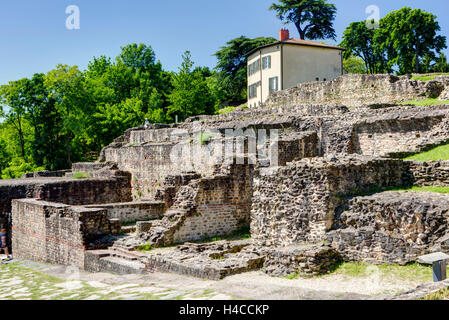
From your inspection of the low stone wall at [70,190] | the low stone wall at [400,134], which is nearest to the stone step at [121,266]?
the low stone wall at [400,134]

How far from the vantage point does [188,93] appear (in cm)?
4300

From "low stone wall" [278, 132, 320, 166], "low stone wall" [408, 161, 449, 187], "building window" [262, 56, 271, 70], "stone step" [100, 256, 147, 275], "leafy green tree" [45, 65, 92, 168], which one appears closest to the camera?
"low stone wall" [408, 161, 449, 187]

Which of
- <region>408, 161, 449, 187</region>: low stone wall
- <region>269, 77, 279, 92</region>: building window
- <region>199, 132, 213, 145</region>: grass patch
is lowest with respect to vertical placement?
<region>408, 161, 449, 187</region>: low stone wall

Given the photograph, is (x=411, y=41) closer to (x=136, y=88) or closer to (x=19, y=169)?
(x=136, y=88)

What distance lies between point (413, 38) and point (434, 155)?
36.0m

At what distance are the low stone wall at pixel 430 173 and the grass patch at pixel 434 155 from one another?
697 millimetres

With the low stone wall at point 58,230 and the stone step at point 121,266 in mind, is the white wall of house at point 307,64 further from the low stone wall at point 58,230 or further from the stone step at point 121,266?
the stone step at point 121,266

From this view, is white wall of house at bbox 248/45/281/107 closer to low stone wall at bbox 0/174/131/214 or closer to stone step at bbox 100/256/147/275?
low stone wall at bbox 0/174/131/214

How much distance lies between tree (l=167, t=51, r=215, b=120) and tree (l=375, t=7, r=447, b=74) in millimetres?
18954

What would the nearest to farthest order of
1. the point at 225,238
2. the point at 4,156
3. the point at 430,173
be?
the point at 430,173 → the point at 225,238 → the point at 4,156

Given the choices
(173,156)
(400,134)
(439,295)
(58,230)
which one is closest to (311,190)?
(439,295)

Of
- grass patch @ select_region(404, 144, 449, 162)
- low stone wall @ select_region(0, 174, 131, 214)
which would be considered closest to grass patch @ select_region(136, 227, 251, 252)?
grass patch @ select_region(404, 144, 449, 162)

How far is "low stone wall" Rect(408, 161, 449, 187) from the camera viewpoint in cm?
1305
